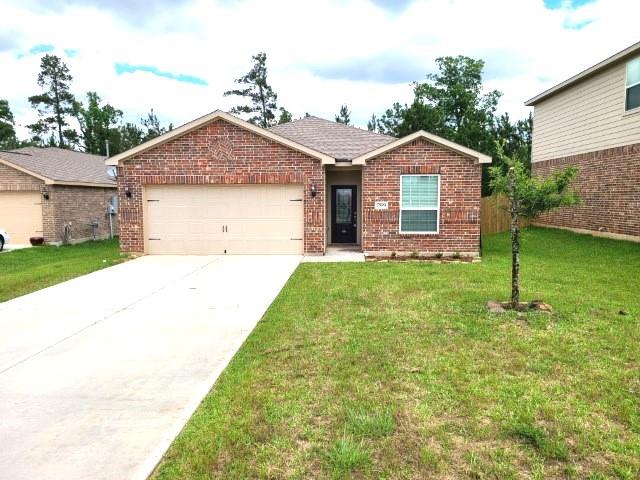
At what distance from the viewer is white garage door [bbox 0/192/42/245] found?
1670cm

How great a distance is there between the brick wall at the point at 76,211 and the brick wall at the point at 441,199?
38.3 feet

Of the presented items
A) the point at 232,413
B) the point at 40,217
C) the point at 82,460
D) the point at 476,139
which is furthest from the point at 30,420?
the point at 476,139

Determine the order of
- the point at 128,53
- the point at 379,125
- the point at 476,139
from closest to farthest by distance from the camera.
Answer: the point at 128,53, the point at 476,139, the point at 379,125

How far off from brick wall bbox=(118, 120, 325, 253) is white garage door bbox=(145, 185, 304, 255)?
0.29m

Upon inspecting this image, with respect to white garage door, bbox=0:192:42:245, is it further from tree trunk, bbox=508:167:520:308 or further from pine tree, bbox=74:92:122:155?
pine tree, bbox=74:92:122:155

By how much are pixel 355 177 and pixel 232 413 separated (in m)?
11.7

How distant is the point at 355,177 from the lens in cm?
1464

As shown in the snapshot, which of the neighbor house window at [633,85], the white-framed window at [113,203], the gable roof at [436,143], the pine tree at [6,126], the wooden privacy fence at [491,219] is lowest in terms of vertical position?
the wooden privacy fence at [491,219]

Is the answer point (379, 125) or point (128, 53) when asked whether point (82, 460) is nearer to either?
point (128, 53)

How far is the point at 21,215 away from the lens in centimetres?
1684

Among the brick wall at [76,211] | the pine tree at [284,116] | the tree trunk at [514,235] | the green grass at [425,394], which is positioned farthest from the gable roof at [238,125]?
the pine tree at [284,116]

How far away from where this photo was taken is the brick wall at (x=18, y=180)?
16484mm

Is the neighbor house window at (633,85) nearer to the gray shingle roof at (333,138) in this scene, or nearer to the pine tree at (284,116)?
the gray shingle roof at (333,138)

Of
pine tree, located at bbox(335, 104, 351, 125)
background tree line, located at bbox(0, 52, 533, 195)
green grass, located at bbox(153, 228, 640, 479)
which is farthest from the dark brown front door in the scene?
pine tree, located at bbox(335, 104, 351, 125)
